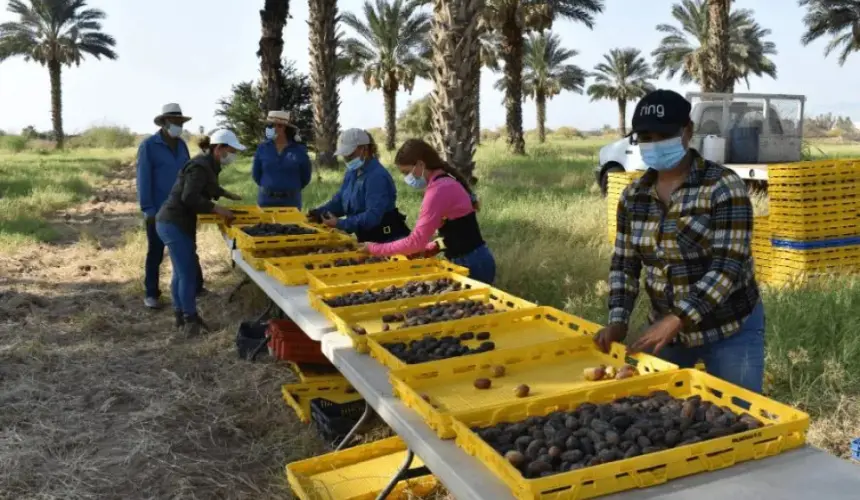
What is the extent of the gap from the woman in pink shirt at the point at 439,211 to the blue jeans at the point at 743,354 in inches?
78.4

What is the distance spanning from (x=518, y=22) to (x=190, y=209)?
1874 cm

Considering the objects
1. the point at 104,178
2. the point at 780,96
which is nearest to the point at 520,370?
the point at 780,96

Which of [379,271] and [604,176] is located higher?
[604,176]

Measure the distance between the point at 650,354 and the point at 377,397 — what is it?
1.01 metres

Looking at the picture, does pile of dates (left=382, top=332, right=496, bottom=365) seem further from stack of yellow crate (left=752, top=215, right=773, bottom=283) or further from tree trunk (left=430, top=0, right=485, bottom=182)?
tree trunk (left=430, top=0, right=485, bottom=182)

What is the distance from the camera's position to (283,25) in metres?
14.4

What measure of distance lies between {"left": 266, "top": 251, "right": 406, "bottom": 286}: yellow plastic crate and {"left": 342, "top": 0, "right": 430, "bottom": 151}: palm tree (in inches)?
1072

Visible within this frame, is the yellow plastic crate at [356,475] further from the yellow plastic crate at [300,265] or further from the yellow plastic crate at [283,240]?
the yellow plastic crate at [283,240]

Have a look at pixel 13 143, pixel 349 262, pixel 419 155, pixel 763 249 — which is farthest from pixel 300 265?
pixel 13 143

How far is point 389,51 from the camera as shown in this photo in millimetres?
32781

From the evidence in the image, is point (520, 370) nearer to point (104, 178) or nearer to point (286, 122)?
point (286, 122)

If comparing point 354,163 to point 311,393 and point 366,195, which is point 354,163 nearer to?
point 366,195

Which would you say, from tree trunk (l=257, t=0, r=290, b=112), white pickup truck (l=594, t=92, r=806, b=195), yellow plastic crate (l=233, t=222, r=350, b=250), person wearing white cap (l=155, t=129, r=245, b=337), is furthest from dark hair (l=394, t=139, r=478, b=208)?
tree trunk (l=257, t=0, r=290, b=112)

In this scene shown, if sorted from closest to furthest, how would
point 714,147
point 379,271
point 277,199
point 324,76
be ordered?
1. point 379,271
2. point 277,199
3. point 714,147
4. point 324,76
